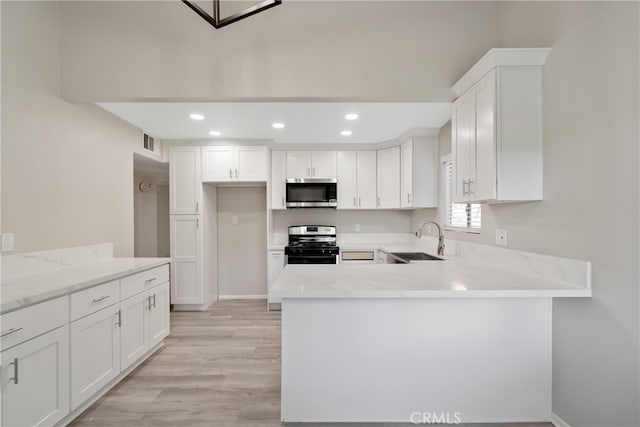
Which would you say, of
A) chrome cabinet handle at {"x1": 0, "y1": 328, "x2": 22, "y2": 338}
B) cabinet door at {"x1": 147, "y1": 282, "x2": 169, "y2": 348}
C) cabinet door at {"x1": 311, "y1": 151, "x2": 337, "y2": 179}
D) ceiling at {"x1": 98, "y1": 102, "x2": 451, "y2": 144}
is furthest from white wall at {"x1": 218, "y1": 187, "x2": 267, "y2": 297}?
chrome cabinet handle at {"x1": 0, "y1": 328, "x2": 22, "y2": 338}

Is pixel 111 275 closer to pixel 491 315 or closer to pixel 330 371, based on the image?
pixel 330 371

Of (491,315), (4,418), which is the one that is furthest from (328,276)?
(4,418)

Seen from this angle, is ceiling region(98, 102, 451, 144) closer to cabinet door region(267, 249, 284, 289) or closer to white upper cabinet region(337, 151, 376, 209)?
white upper cabinet region(337, 151, 376, 209)

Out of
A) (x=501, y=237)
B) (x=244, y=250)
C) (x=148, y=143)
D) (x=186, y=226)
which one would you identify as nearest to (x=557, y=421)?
(x=501, y=237)

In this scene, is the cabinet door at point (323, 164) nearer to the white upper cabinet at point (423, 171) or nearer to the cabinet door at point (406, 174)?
the cabinet door at point (406, 174)

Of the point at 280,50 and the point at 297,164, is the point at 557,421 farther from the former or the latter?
the point at 297,164

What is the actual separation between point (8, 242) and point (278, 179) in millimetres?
2853

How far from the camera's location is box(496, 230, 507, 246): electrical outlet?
84.6 inches

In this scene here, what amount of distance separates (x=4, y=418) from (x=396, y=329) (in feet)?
6.67

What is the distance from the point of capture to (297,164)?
13.9 ft

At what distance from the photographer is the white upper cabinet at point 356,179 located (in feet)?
14.0

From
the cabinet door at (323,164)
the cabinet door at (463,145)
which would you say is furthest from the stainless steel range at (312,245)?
the cabinet door at (463,145)

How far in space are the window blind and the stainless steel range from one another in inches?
59.5

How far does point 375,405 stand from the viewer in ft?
5.60
